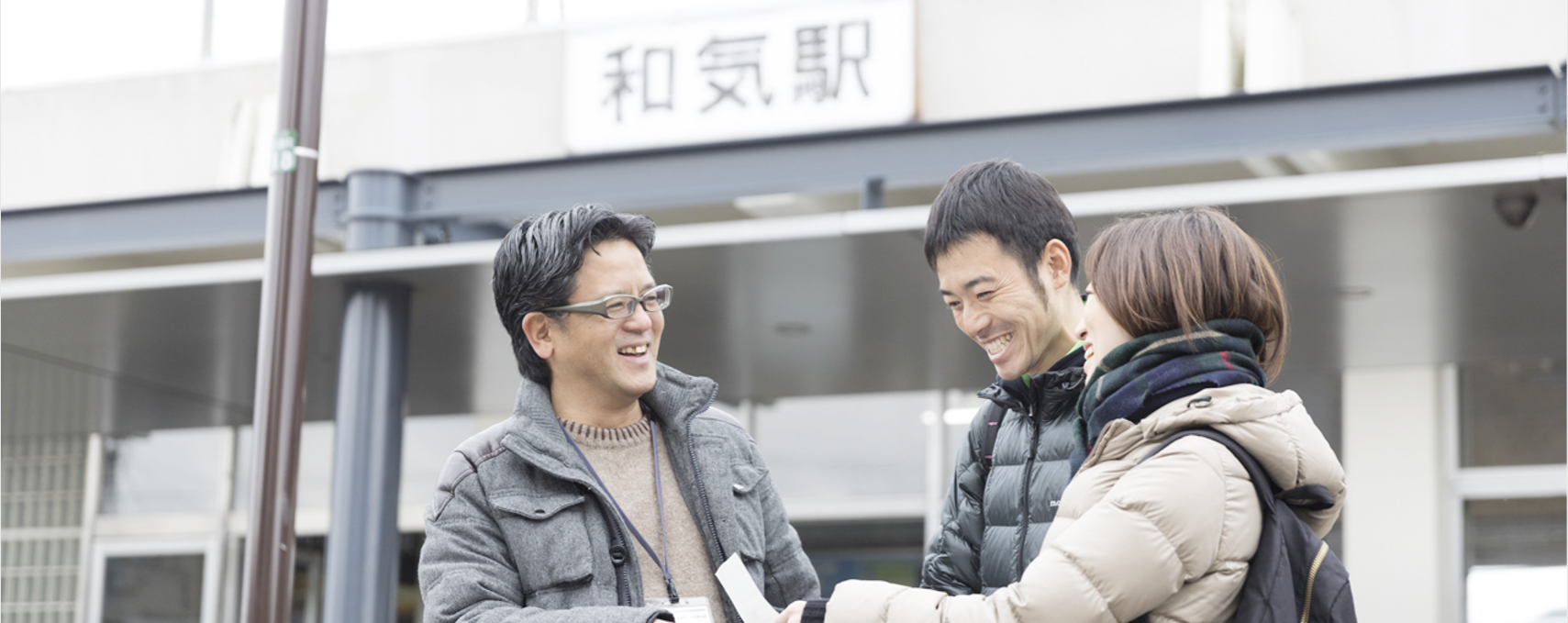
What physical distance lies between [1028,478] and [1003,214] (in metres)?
0.46

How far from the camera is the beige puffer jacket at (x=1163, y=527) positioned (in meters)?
1.86

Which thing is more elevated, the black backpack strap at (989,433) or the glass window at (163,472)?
the black backpack strap at (989,433)

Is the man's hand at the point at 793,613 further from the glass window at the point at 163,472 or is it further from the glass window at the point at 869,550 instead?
the glass window at the point at 163,472

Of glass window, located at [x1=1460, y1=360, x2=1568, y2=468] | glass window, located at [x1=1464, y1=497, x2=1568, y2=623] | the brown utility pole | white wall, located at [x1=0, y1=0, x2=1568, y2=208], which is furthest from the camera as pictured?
glass window, located at [x1=1460, y1=360, x2=1568, y2=468]

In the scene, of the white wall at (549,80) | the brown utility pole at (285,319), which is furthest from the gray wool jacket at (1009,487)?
the white wall at (549,80)

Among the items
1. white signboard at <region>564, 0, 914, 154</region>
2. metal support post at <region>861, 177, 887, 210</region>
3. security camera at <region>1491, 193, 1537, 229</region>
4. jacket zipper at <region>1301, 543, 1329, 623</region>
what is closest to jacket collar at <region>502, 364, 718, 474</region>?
jacket zipper at <region>1301, 543, 1329, 623</region>

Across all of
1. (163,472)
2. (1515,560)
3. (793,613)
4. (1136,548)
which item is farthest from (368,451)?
(163,472)

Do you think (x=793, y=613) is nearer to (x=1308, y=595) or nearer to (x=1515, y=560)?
(x=1308, y=595)

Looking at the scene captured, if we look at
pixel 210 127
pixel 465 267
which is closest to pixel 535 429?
pixel 465 267

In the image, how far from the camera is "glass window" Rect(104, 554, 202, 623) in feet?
44.6

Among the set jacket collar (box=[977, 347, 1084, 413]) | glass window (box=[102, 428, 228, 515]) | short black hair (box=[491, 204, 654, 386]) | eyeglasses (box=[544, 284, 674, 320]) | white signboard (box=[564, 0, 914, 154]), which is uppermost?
white signboard (box=[564, 0, 914, 154])

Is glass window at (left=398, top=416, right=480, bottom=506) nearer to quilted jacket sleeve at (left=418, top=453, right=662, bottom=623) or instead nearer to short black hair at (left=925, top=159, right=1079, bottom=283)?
quilted jacket sleeve at (left=418, top=453, right=662, bottom=623)

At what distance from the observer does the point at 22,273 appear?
10.2 m

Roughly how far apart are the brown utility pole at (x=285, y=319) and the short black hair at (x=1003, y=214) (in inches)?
101
